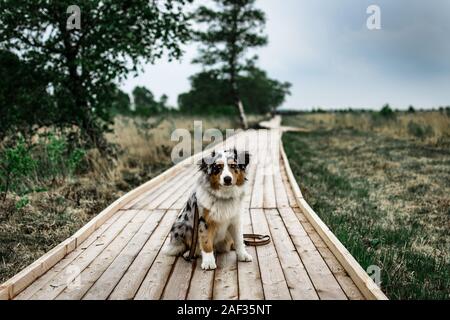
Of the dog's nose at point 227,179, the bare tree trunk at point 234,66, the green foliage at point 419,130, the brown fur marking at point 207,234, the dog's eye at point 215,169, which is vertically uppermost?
the bare tree trunk at point 234,66

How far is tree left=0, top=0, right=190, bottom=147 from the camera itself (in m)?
8.55

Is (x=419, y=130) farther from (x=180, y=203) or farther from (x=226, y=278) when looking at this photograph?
(x=226, y=278)

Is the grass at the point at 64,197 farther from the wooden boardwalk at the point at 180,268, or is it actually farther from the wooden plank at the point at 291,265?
the wooden plank at the point at 291,265

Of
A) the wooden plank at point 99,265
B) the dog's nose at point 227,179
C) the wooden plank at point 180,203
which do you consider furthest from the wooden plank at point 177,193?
the dog's nose at point 227,179

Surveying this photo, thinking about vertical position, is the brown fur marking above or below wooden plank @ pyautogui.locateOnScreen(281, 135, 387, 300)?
above

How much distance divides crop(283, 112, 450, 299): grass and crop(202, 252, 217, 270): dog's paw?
1530mm

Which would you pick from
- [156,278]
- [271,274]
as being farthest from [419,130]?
[156,278]

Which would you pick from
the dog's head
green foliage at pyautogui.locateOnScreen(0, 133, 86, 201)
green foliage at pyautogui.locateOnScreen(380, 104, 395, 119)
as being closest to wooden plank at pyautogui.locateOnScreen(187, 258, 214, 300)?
the dog's head

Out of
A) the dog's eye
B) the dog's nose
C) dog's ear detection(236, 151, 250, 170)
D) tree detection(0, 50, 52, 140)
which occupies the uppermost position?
tree detection(0, 50, 52, 140)

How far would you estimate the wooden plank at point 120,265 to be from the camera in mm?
3191

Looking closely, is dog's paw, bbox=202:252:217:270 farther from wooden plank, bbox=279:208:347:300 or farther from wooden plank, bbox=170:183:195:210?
wooden plank, bbox=170:183:195:210
